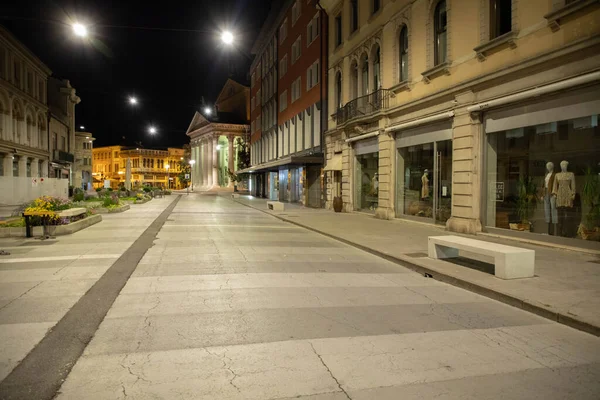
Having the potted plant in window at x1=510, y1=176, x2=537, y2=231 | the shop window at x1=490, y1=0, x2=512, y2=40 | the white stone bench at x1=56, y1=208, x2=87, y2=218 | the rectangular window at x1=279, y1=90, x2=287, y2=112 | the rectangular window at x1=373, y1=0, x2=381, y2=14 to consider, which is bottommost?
the white stone bench at x1=56, y1=208, x2=87, y2=218

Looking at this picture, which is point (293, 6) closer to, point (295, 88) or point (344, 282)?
point (295, 88)

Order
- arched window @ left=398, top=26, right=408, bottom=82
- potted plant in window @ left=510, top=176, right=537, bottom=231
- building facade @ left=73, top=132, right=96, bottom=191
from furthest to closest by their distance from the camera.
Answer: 1. building facade @ left=73, top=132, right=96, bottom=191
2. arched window @ left=398, top=26, right=408, bottom=82
3. potted plant in window @ left=510, top=176, right=537, bottom=231

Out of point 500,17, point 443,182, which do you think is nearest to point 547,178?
point 443,182

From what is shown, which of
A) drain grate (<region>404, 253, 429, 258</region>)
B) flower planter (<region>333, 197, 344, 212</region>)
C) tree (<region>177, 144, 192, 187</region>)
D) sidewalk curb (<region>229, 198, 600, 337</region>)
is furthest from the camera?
tree (<region>177, 144, 192, 187</region>)

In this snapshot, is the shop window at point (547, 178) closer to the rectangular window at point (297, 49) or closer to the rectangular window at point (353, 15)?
the rectangular window at point (353, 15)

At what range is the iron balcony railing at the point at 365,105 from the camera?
1997 centimetres

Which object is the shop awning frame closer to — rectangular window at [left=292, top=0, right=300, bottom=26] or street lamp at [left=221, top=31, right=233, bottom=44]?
street lamp at [left=221, top=31, right=233, bottom=44]

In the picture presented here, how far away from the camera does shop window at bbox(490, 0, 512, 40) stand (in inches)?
522

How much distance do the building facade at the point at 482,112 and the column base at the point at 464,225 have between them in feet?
0.14

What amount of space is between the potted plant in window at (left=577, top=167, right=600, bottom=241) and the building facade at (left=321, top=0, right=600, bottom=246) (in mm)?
56

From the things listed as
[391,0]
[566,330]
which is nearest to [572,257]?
[566,330]

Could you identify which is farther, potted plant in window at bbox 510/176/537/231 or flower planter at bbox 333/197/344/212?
flower planter at bbox 333/197/344/212

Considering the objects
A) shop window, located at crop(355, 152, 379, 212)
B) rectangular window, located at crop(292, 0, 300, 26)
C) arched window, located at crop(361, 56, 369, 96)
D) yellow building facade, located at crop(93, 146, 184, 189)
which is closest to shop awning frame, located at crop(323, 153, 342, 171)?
shop window, located at crop(355, 152, 379, 212)

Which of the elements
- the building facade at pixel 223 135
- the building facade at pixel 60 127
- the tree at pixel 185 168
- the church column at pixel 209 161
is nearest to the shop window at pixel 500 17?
the building facade at pixel 60 127
